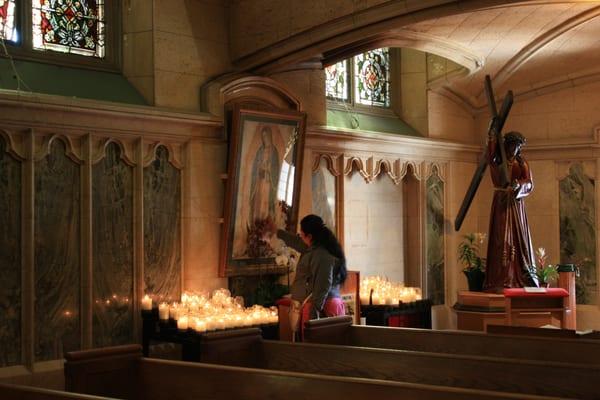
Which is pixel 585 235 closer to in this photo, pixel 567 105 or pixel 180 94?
pixel 567 105

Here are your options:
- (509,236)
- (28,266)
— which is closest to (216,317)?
(28,266)

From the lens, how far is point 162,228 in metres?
8.86

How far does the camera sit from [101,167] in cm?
834

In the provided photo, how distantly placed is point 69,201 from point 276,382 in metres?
3.78

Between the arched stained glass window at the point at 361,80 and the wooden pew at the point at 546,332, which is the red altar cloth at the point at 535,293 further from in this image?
the arched stained glass window at the point at 361,80

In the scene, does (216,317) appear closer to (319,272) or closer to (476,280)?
(319,272)

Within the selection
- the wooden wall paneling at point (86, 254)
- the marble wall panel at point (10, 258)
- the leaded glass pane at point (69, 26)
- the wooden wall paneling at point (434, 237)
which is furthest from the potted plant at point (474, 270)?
the marble wall panel at point (10, 258)

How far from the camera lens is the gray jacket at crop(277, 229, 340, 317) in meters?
7.63

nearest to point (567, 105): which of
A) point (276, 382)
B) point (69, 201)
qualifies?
point (69, 201)

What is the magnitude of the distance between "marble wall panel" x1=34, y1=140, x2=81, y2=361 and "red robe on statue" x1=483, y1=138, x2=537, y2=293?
4.77m

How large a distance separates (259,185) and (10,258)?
286 centimetres

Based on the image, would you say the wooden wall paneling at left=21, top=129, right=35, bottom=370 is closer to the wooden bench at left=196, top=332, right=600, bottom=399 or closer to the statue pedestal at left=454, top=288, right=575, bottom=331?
the wooden bench at left=196, top=332, right=600, bottom=399

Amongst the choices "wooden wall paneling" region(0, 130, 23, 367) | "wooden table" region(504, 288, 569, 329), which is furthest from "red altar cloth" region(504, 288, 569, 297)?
"wooden wall paneling" region(0, 130, 23, 367)

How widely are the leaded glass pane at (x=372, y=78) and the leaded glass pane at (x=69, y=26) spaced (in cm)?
415
